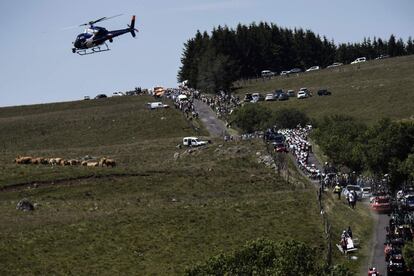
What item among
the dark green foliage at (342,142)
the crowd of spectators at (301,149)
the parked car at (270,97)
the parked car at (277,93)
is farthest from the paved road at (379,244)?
the parked car at (277,93)

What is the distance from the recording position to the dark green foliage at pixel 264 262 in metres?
46.1

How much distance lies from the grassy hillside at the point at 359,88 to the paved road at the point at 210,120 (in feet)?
47.8

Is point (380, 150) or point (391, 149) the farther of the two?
point (391, 149)

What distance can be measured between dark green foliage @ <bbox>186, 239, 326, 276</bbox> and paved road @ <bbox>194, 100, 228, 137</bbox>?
7305 centimetres

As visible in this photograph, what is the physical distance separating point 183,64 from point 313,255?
5872 inches

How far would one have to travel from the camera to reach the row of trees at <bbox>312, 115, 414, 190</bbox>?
268ft

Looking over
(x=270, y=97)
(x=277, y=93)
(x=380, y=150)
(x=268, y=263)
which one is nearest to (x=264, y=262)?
(x=268, y=263)

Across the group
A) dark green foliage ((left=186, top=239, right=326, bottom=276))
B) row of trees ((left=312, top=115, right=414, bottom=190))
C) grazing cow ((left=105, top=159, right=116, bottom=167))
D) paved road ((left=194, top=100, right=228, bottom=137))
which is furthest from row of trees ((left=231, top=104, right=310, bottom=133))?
dark green foliage ((left=186, top=239, right=326, bottom=276))

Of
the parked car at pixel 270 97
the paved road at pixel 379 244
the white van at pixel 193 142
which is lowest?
the paved road at pixel 379 244

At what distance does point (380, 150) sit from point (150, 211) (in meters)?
21.1

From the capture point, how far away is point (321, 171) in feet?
302

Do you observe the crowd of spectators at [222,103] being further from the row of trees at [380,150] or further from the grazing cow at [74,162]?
the row of trees at [380,150]

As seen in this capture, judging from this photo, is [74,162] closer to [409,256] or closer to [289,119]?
[289,119]

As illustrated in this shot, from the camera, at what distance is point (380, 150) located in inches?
3322
